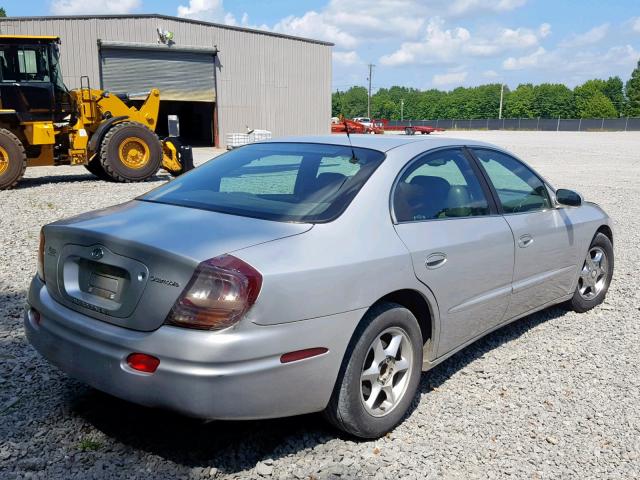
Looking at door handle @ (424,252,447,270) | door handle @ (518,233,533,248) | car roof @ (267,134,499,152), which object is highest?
car roof @ (267,134,499,152)

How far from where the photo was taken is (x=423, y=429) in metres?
3.28

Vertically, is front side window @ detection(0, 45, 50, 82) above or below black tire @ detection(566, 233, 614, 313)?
A: above

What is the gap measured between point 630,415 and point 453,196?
5.39 ft

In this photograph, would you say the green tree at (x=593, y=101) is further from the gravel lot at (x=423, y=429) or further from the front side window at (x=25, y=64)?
the gravel lot at (x=423, y=429)

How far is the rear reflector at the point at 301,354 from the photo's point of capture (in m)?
2.60

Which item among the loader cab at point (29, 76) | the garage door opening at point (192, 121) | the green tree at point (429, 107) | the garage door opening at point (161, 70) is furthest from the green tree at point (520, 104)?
the loader cab at point (29, 76)

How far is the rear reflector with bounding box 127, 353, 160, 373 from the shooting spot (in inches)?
99.6

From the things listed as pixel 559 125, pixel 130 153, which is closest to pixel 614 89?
pixel 559 125

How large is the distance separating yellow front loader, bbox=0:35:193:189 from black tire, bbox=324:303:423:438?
12028 mm

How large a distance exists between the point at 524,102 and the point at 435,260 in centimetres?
12137

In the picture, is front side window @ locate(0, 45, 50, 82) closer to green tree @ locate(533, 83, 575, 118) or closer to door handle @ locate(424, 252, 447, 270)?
door handle @ locate(424, 252, 447, 270)

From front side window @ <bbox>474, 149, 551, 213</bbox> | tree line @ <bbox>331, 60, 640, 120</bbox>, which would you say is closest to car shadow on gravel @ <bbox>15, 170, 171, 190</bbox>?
front side window @ <bbox>474, 149, 551, 213</bbox>

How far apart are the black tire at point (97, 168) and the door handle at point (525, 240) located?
12053 mm

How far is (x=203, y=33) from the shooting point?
27422 mm
